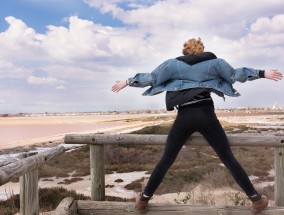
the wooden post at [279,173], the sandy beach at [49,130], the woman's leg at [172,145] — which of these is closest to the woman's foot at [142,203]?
the woman's leg at [172,145]

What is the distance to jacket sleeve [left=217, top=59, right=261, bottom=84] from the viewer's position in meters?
4.06

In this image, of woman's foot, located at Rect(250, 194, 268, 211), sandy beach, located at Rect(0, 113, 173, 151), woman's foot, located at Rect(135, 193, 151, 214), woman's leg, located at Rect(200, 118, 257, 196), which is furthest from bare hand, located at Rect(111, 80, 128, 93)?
sandy beach, located at Rect(0, 113, 173, 151)

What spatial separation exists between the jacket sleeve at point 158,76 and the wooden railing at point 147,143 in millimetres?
735

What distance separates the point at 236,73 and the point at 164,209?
1784 millimetres

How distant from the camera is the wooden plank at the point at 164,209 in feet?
14.8

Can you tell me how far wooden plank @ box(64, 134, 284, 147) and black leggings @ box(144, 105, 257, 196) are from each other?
29 centimetres

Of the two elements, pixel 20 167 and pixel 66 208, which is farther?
pixel 66 208

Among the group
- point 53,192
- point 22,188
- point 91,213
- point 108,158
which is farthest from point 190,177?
point 22,188

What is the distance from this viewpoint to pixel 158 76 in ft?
13.8

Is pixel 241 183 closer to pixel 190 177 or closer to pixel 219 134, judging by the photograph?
pixel 219 134

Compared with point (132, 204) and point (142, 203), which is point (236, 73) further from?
point (132, 204)

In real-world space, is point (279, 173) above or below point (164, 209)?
above

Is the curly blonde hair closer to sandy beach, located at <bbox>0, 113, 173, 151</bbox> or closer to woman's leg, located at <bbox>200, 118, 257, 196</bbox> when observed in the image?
woman's leg, located at <bbox>200, 118, 257, 196</bbox>

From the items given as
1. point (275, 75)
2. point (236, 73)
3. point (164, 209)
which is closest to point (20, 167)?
point (164, 209)
